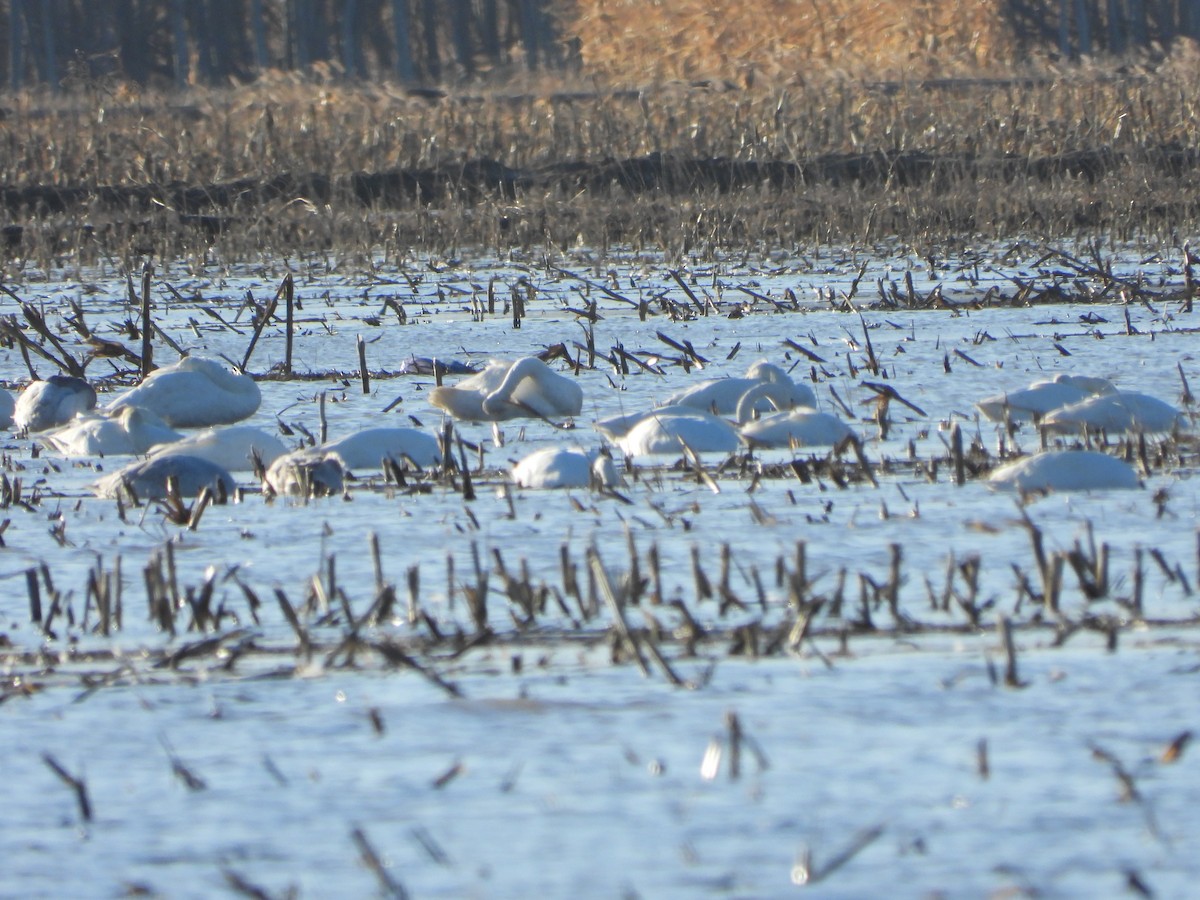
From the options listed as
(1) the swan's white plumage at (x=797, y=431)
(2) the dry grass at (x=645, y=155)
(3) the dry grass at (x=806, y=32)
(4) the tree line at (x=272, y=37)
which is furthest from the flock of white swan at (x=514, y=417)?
(4) the tree line at (x=272, y=37)

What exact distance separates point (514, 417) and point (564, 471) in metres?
0.94

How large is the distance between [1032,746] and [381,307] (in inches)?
204

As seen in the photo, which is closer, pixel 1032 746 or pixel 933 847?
pixel 933 847

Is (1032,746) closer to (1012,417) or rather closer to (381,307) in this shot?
(1012,417)

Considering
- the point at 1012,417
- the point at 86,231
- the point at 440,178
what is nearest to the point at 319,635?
the point at 1012,417

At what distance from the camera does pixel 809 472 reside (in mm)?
2797

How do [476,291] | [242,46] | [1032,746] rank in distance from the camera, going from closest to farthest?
[1032,746] → [476,291] → [242,46]

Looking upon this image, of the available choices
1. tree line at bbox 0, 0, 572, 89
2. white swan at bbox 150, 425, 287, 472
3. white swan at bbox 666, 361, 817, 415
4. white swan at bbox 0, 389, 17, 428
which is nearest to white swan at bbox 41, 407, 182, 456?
white swan at bbox 150, 425, 287, 472

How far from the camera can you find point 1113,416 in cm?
312

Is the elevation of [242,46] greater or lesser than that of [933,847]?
greater

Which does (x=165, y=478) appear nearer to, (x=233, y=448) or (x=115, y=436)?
(x=233, y=448)

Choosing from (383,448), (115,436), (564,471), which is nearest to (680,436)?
(564,471)

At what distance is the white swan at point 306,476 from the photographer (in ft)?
8.96

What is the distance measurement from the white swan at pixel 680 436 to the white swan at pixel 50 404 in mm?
1157
